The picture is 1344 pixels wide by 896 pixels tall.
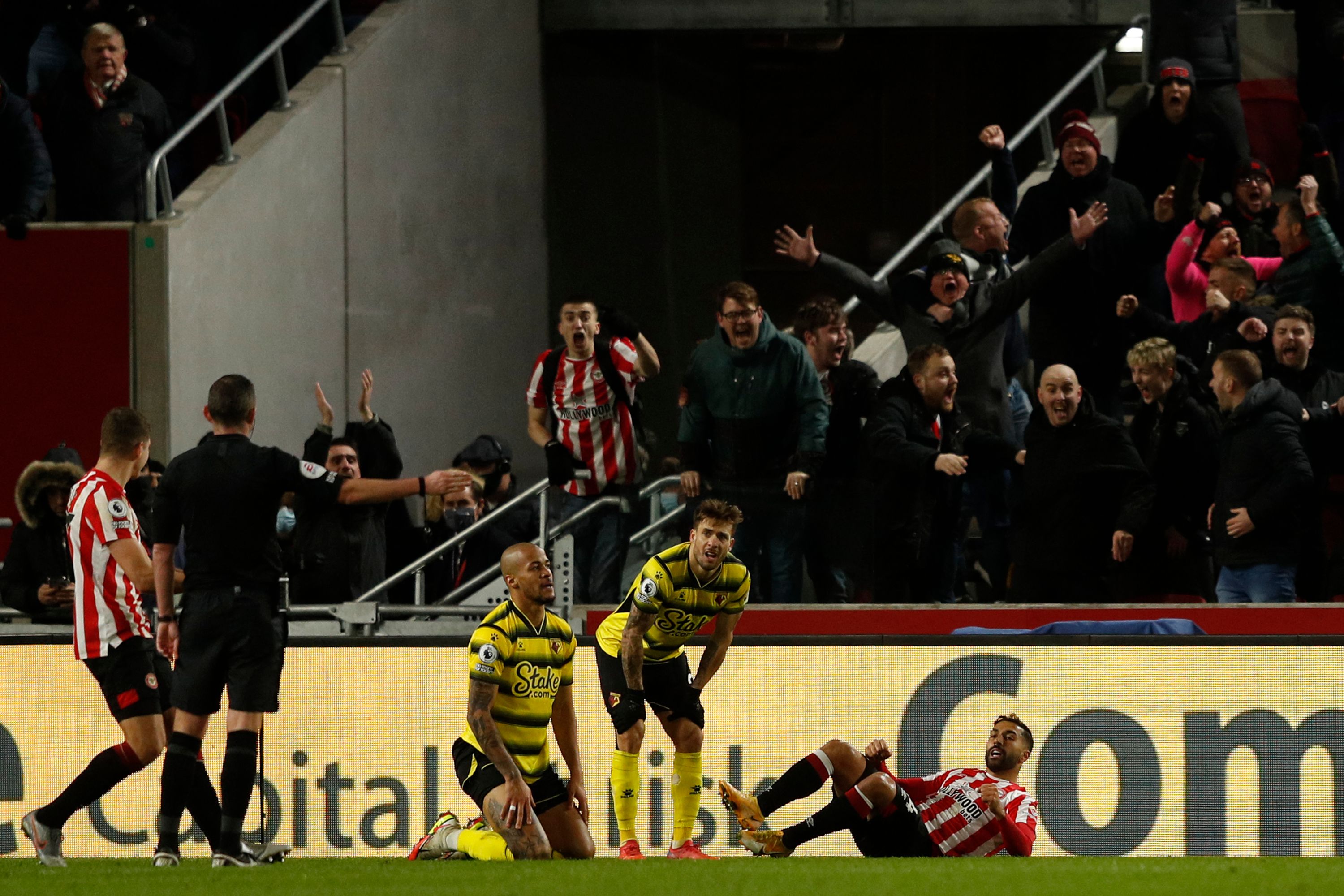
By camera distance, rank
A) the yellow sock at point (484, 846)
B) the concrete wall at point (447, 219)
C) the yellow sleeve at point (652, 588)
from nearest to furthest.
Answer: the yellow sock at point (484, 846) < the yellow sleeve at point (652, 588) < the concrete wall at point (447, 219)

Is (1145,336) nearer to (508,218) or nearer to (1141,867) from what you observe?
(1141,867)

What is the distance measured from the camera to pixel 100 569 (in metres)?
8.59

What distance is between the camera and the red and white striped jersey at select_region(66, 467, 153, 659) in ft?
27.8

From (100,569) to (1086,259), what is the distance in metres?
6.59

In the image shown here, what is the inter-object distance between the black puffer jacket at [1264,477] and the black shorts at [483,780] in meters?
3.70

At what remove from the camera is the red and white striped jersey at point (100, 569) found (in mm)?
8484

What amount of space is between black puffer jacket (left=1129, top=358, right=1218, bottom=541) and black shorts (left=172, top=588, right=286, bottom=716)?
4.89 meters

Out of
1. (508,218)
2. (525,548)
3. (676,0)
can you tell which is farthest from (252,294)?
(525,548)

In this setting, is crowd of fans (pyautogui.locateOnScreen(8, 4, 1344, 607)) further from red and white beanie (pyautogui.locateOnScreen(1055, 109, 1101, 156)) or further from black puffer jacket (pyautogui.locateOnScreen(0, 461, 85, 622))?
red and white beanie (pyautogui.locateOnScreen(1055, 109, 1101, 156))

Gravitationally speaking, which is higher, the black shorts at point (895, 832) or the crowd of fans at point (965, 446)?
the crowd of fans at point (965, 446)

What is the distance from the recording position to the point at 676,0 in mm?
17594

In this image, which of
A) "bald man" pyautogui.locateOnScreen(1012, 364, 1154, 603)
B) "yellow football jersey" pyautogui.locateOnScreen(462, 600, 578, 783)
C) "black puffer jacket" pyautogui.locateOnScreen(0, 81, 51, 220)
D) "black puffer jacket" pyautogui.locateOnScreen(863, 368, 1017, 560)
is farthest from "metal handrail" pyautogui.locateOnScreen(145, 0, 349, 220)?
"bald man" pyautogui.locateOnScreen(1012, 364, 1154, 603)

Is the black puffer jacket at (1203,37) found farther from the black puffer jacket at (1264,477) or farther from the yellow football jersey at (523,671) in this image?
the yellow football jersey at (523,671)

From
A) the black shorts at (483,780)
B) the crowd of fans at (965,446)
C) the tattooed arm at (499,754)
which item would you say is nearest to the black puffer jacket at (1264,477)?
the crowd of fans at (965,446)
